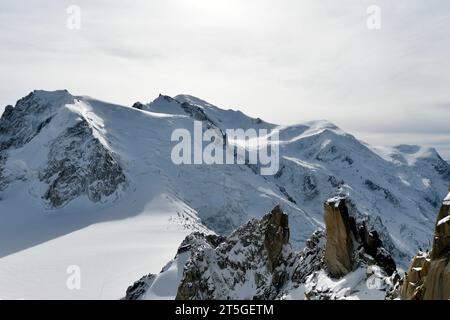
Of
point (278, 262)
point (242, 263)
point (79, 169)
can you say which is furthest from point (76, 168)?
point (278, 262)

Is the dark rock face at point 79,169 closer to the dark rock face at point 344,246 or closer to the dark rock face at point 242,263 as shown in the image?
the dark rock face at point 242,263

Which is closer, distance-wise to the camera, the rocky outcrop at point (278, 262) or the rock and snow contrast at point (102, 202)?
the rocky outcrop at point (278, 262)

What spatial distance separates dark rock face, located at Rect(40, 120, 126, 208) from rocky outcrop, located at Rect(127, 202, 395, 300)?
98.0 meters

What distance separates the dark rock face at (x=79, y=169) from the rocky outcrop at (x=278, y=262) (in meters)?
98.0

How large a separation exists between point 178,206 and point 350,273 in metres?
115

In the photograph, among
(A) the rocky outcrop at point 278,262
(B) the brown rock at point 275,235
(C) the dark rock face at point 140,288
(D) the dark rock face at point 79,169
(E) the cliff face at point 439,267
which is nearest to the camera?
(E) the cliff face at point 439,267

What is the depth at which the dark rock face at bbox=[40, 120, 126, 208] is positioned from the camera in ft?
516

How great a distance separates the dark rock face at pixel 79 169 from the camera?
15712 cm

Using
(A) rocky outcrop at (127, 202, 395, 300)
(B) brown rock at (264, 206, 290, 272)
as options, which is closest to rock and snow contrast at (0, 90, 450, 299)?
(A) rocky outcrop at (127, 202, 395, 300)

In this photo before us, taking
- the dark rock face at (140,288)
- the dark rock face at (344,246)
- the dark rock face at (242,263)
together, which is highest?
the dark rock face at (344,246)

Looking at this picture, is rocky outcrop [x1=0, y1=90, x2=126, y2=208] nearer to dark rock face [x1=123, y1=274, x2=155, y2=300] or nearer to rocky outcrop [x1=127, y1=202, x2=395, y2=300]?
dark rock face [x1=123, y1=274, x2=155, y2=300]

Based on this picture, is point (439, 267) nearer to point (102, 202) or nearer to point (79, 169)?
point (102, 202)

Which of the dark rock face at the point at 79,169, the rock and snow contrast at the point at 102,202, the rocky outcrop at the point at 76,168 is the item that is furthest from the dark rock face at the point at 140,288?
the rocky outcrop at the point at 76,168
